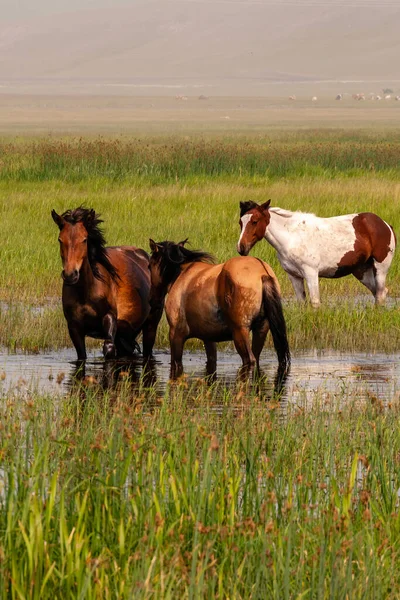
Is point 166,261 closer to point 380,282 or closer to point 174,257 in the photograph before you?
Answer: point 174,257

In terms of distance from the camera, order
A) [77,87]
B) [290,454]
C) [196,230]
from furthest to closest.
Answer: [77,87] → [196,230] → [290,454]

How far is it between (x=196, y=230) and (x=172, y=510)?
13701 mm

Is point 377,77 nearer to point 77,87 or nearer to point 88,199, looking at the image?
point 77,87

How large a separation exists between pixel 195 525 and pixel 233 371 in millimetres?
5999

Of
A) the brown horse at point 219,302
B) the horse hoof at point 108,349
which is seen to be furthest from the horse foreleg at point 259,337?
the horse hoof at point 108,349

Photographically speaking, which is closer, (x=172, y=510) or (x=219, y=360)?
(x=172, y=510)

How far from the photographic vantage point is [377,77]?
655ft

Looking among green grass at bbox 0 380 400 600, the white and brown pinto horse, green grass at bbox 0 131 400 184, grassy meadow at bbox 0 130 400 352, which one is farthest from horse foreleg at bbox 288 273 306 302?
green grass at bbox 0 131 400 184

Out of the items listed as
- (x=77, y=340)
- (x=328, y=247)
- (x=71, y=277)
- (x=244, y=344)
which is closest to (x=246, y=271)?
(x=244, y=344)

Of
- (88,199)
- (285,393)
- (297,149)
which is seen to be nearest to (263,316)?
(285,393)

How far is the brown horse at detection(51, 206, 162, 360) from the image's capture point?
9836 mm

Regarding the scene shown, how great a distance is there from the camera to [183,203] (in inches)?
862

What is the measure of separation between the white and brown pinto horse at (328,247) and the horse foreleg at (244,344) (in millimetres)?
3058

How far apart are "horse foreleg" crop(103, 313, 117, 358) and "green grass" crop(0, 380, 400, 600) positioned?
3.84 meters
